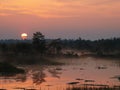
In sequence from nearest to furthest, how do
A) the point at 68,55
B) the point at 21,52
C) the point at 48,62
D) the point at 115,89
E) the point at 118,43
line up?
the point at 115,89, the point at 48,62, the point at 21,52, the point at 68,55, the point at 118,43

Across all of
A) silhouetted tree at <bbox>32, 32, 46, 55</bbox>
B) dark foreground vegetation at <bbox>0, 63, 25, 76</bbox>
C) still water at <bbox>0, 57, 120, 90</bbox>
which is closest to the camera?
still water at <bbox>0, 57, 120, 90</bbox>

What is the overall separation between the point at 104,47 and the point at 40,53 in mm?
32491

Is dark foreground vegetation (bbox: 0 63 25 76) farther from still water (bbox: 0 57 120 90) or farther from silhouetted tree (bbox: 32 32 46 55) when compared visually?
silhouetted tree (bbox: 32 32 46 55)

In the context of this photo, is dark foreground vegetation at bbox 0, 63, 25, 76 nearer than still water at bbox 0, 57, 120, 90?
No

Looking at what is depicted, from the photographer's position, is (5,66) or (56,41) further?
(56,41)

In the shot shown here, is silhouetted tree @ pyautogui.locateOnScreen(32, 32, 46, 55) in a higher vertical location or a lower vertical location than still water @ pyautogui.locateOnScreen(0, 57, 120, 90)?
higher

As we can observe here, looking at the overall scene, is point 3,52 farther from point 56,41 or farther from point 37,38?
point 56,41

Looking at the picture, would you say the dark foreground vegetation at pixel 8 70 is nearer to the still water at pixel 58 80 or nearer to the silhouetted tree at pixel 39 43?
the still water at pixel 58 80

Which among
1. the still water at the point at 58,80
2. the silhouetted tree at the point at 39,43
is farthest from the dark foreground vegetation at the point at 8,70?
the silhouetted tree at the point at 39,43

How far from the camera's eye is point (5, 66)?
4972cm

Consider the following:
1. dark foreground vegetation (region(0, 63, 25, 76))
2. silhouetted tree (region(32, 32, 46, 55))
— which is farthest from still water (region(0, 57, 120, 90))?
silhouetted tree (region(32, 32, 46, 55))

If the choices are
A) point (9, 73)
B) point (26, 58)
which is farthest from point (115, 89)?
point (26, 58)

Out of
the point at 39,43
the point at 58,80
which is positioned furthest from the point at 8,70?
the point at 39,43

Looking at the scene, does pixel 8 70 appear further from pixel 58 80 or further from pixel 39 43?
pixel 39 43
